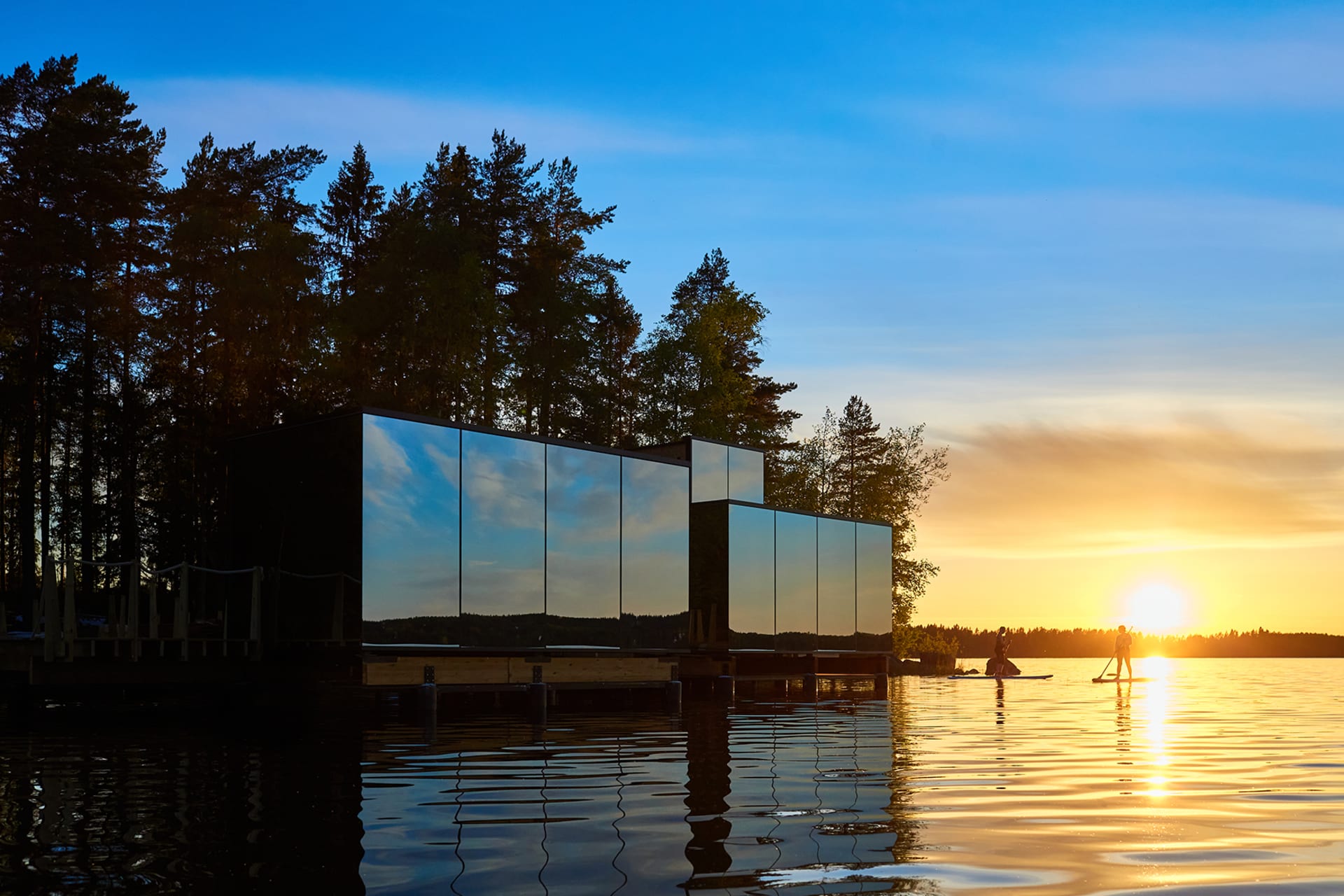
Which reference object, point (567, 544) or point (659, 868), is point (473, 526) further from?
point (659, 868)

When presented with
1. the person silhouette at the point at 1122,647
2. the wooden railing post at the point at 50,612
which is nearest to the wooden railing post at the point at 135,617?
the wooden railing post at the point at 50,612

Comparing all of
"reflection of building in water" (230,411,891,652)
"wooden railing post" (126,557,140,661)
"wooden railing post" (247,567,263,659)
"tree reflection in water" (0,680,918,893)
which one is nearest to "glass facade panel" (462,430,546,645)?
"reflection of building in water" (230,411,891,652)

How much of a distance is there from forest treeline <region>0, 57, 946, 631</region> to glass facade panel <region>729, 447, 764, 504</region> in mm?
14503

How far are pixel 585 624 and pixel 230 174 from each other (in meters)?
32.0

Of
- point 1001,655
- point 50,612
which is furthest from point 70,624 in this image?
point 1001,655

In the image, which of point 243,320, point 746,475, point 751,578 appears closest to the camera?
point 751,578

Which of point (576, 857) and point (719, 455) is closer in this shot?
point (576, 857)

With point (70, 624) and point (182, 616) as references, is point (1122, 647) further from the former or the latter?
point (70, 624)

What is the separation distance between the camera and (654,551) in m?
28.5

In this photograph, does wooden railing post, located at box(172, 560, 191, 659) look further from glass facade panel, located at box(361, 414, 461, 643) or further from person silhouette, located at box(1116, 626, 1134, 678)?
person silhouette, located at box(1116, 626, 1134, 678)

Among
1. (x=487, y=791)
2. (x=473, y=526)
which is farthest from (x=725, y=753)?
(x=473, y=526)

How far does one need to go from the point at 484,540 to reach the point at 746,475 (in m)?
14.4

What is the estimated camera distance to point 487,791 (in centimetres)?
1077

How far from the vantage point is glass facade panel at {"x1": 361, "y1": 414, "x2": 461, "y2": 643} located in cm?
2217
